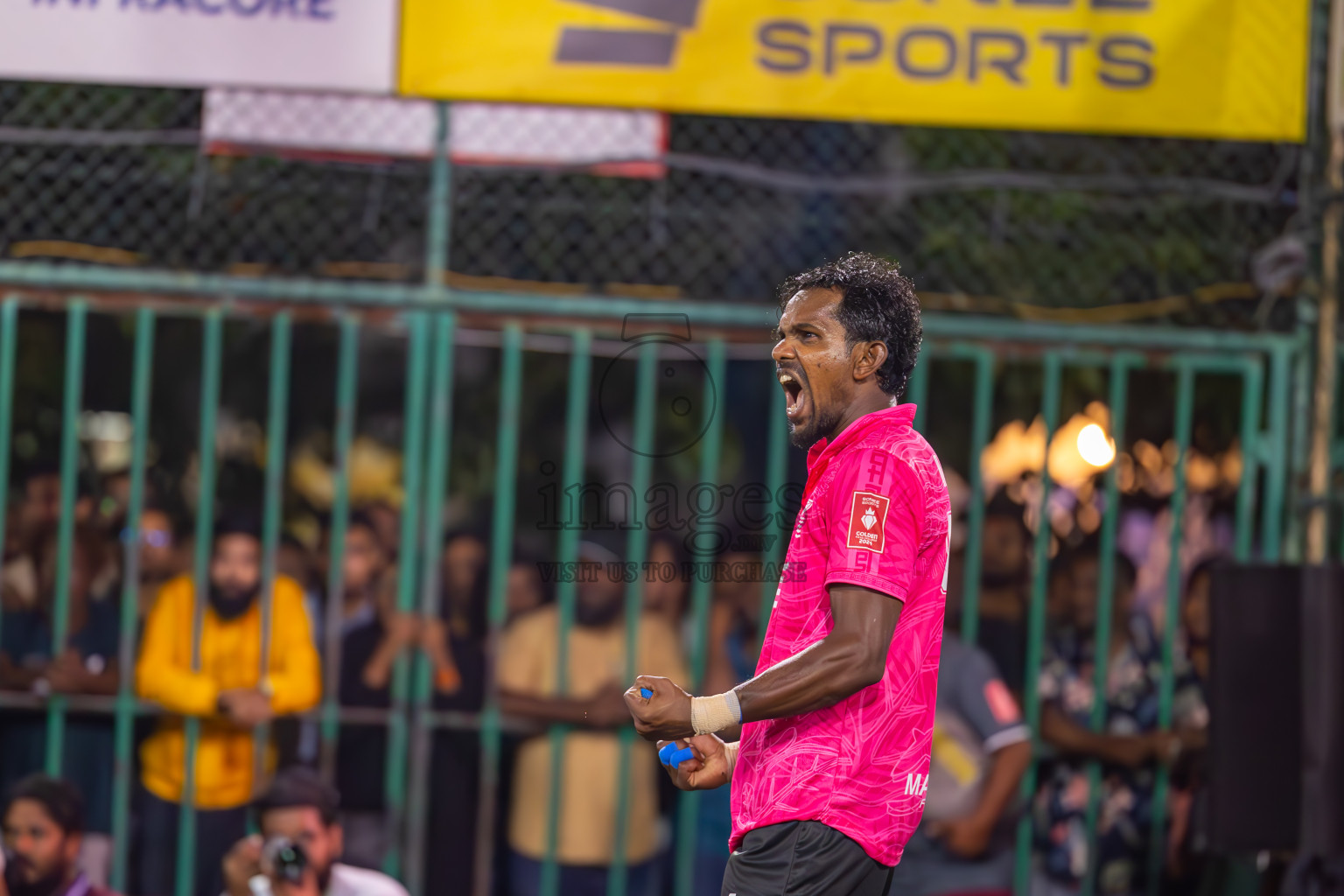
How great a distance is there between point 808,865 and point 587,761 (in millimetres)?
2649

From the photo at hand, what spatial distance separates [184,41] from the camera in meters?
4.75

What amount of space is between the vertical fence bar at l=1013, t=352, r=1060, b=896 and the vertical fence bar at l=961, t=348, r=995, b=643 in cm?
17

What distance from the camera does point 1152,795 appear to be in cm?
481

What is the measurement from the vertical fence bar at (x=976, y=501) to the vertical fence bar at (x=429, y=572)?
164 cm

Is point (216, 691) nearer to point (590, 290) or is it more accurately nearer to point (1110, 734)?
point (590, 290)

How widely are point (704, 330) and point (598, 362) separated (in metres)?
Answer: 2.28

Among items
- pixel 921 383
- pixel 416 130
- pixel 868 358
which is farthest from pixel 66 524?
pixel 868 358

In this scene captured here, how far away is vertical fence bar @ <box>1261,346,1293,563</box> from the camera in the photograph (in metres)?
4.73

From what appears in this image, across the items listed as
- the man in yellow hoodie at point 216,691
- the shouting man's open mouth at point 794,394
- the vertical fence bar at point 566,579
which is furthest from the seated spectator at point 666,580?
the shouting man's open mouth at point 794,394

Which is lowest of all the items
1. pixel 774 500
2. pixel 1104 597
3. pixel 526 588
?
pixel 526 588

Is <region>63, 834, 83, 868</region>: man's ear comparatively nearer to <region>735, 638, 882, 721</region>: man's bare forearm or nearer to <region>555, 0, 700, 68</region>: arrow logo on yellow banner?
<region>555, 0, 700, 68</region>: arrow logo on yellow banner

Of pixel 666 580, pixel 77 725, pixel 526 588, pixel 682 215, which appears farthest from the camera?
pixel 682 215

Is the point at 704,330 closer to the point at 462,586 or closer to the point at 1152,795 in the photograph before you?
the point at 462,586

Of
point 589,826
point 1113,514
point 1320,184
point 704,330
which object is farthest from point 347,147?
point 1320,184
